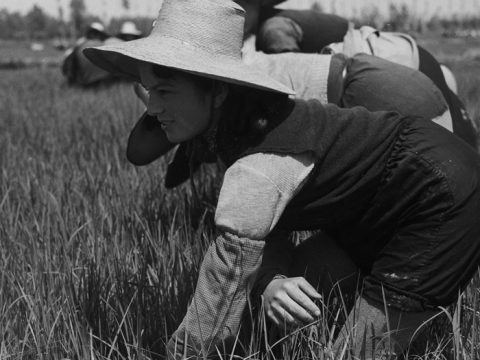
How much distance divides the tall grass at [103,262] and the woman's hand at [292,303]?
2.7 inches

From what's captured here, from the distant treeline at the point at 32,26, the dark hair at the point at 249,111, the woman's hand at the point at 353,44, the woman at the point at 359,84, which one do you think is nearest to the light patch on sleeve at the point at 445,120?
the woman at the point at 359,84

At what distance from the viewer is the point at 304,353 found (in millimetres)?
1300

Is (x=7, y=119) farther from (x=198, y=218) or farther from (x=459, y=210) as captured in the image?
(x=459, y=210)

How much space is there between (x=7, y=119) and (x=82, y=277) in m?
2.85

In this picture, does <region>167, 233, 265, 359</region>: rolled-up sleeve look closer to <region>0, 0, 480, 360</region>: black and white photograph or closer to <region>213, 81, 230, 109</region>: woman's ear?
<region>0, 0, 480, 360</region>: black and white photograph

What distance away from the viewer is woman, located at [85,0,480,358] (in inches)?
43.6

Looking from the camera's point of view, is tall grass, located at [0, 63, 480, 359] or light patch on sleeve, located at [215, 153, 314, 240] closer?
light patch on sleeve, located at [215, 153, 314, 240]

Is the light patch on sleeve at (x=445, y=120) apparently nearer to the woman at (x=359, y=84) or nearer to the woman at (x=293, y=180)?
the woman at (x=359, y=84)

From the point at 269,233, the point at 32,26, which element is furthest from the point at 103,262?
the point at 32,26

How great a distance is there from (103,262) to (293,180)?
25.7 inches

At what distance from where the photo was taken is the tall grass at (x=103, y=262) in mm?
1250

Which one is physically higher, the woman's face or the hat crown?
the hat crown

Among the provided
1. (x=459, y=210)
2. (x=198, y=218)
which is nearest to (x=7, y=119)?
(x=198, y=218)

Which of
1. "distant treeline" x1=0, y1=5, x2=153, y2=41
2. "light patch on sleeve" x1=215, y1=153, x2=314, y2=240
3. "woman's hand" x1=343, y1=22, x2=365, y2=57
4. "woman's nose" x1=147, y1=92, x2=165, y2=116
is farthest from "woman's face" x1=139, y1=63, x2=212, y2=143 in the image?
"distant treeline" x1=0, y1=5, x2=153, y2=41
